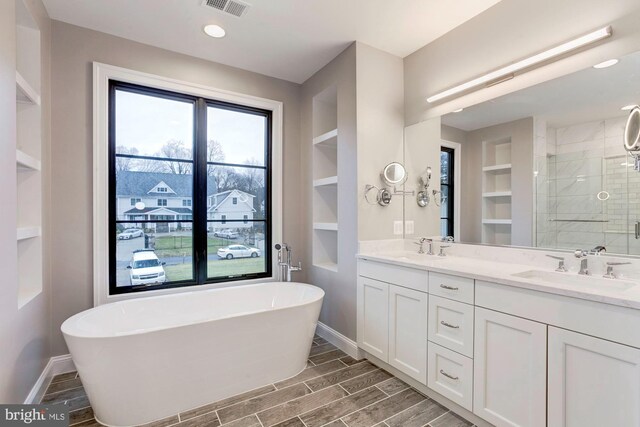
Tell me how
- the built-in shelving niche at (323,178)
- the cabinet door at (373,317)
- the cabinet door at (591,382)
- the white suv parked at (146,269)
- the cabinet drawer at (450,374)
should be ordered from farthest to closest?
1. the built-in shelving niche at (323,178)
2. the white suv parked at (146,269)
3. the cabinet door at (373,317)
4. the cabinet drawer at (450,374)
5. the cabinet door at (591,382)

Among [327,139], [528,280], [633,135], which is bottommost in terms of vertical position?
[528,280]

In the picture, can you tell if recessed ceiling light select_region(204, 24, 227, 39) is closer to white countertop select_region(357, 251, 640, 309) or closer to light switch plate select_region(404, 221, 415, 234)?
white countertop select_region(357, 251, 640, 309)

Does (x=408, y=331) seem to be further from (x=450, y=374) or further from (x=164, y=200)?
(x=164, y=200)

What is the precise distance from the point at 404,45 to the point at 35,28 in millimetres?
2792

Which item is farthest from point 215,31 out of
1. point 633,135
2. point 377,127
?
point 633,135

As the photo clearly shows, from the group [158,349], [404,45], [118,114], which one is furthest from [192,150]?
[404,45]

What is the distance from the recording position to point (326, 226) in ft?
10.1

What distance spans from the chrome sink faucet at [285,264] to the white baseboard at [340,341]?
610 millimetres

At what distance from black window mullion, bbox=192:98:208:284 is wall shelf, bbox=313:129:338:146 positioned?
44.9 inches

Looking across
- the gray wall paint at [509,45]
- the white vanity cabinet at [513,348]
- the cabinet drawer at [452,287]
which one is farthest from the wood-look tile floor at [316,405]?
the gray wall paint at [509,45]

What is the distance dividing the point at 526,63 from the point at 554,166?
70cm

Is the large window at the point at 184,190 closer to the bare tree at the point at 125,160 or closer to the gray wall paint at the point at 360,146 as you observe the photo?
the bare tree at the point at 125,160

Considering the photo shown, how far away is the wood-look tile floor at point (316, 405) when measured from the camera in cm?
183

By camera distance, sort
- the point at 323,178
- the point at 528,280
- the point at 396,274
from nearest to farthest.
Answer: the point at 528,280 → the point at 396,274 → the point at 323,178
